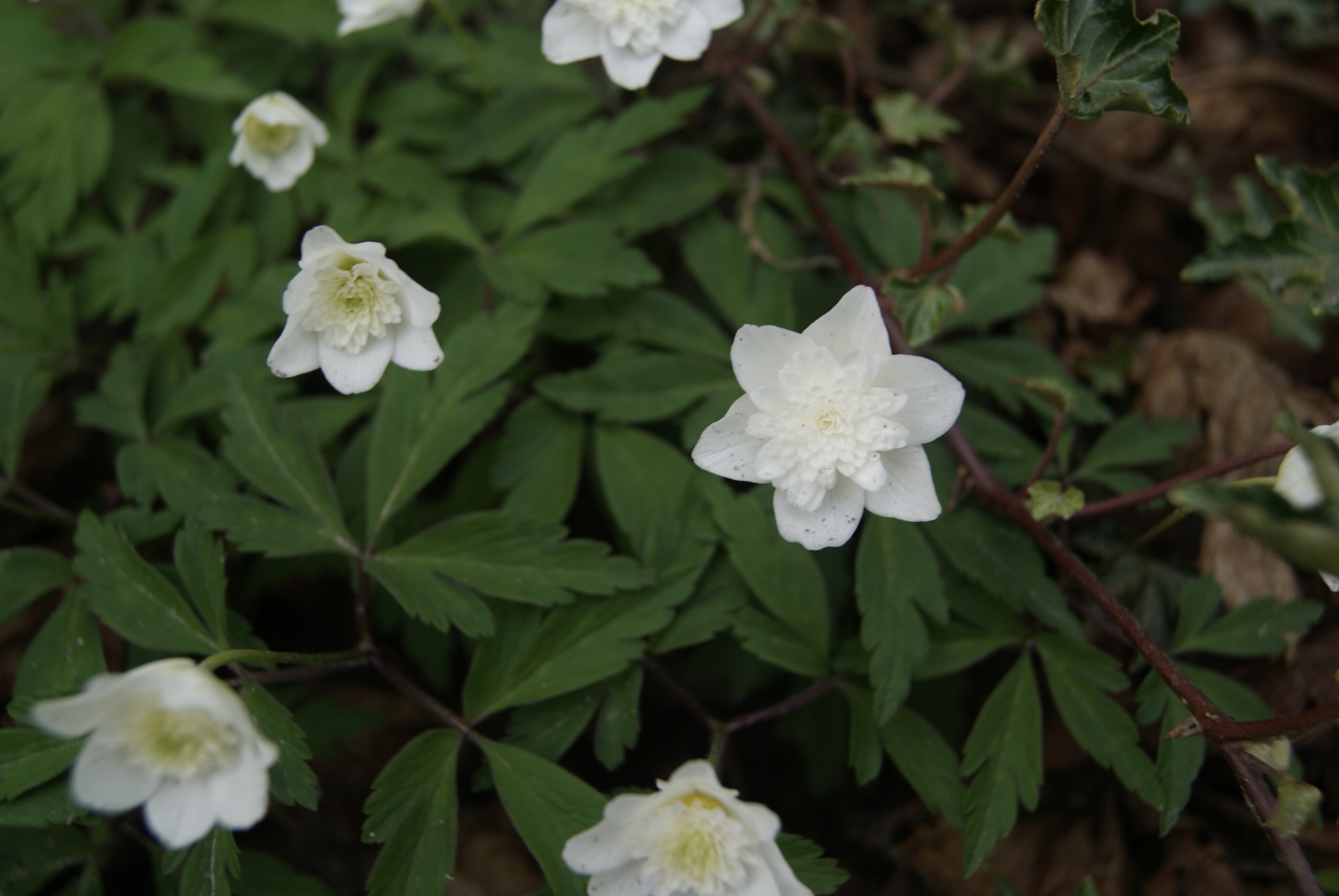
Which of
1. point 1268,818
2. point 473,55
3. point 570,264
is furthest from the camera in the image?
point 473,55

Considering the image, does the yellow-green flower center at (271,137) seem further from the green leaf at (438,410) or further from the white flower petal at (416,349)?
the white flower petal at (416,349)

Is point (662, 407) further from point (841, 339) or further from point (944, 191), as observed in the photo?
point (944, 191)

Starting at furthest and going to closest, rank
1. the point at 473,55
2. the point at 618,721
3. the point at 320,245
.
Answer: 1. the point at 473,55
2. the point at 618,721
3. the point at 320,245

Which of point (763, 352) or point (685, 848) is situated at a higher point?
point (763, 352)

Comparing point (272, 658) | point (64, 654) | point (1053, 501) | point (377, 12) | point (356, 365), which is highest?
point (377, 12)

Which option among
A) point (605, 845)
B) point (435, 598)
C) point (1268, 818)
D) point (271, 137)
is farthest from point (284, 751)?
point (1268, 818)

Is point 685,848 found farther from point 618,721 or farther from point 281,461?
point 281,461
